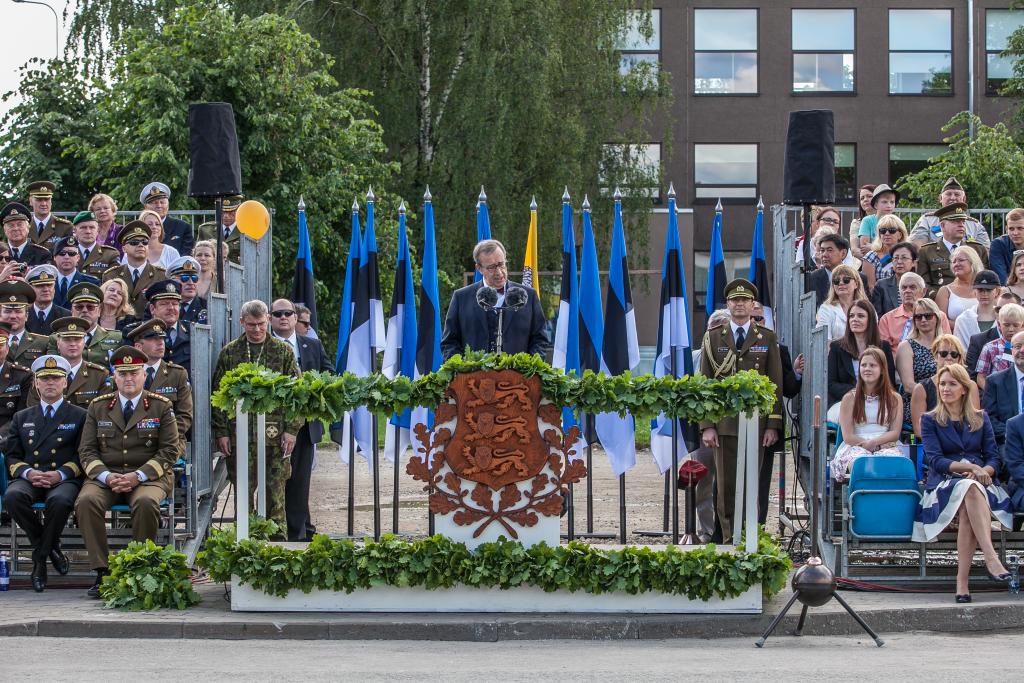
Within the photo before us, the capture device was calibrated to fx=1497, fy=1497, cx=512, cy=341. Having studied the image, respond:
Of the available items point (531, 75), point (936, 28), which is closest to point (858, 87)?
point (936, 28)

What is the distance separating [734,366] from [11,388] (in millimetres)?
5757

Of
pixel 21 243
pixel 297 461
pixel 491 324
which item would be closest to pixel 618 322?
pixel 491 324

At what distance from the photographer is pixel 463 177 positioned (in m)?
28.5

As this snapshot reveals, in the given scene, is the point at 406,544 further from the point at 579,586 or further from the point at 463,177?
the point at 463,177

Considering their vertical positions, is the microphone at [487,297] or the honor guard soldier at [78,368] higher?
the microphone at [487,297]

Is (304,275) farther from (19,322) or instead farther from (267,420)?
(19,322)

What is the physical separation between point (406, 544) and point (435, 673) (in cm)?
189

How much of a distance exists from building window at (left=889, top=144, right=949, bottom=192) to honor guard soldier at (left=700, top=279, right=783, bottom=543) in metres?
29.1

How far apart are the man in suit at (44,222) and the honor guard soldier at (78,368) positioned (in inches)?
132

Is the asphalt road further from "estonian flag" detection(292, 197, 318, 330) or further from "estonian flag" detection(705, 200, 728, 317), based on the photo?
"estonian flag" detection(292, 197, 318, 330)


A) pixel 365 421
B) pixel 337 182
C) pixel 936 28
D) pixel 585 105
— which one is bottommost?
pixel 365 421

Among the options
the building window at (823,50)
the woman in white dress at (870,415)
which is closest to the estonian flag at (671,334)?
the woman in white dress at (870,415)

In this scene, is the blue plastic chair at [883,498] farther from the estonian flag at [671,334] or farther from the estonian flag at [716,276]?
the estonian flag at [716,276]

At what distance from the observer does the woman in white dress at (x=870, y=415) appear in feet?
36.5
